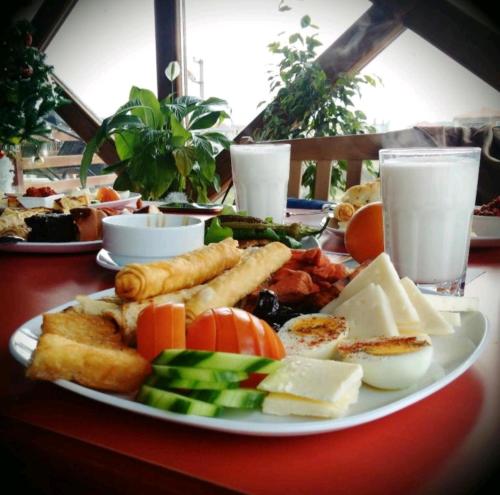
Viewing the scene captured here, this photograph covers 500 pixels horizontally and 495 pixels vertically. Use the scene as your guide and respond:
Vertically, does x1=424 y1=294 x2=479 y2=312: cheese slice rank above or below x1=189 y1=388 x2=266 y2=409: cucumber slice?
above

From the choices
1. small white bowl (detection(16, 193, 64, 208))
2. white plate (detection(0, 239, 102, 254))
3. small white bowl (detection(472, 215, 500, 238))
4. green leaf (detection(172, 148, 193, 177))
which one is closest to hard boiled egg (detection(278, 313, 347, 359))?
white plate (detection(0, 239, 102, 254))

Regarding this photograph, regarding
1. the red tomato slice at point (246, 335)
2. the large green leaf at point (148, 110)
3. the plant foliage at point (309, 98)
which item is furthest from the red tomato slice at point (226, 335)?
the plant foliage at point (309, 98)

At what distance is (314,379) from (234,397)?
0.26 ft

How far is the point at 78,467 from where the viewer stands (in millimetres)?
511

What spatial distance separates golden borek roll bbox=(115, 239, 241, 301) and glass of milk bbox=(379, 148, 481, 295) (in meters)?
0.37

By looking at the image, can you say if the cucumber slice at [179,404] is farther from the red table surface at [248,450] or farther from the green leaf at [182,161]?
the green leaf at [182,161]

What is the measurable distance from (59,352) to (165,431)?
14 cm

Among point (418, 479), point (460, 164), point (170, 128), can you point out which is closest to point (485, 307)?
point (460, 164)

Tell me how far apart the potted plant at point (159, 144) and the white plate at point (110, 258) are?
1929 mm

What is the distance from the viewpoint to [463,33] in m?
3.50

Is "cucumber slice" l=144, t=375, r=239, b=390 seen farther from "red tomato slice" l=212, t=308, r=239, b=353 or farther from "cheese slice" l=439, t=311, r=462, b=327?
"cheese slice" l=439, t=311, r=462, b=327

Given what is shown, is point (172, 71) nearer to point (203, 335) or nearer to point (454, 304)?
point (454, 304)

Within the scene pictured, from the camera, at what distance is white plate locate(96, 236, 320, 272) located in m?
1.13

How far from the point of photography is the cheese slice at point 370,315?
69 centimetres
